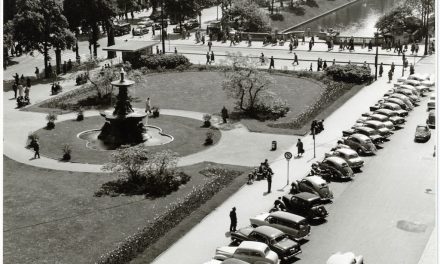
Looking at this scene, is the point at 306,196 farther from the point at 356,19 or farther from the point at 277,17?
the point at 356,19

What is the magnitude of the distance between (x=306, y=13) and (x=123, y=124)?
267 feet

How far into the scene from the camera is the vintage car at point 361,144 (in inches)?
1778

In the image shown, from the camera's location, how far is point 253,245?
94.7ft

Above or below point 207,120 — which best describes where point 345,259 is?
below

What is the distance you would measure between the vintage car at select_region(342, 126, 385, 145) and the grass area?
9318mm

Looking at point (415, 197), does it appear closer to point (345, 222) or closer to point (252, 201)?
point (345, 222)

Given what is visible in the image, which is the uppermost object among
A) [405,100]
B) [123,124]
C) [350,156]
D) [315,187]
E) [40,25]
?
[40,25]

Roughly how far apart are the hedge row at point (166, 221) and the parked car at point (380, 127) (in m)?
12.6

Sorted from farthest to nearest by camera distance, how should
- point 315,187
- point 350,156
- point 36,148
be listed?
point 36,148, point 350,156, point 315,187

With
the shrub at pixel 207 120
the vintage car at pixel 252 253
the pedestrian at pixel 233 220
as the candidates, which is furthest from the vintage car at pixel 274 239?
the shrub at pixel 207 120

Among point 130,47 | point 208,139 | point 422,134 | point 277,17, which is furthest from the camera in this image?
point 277,17

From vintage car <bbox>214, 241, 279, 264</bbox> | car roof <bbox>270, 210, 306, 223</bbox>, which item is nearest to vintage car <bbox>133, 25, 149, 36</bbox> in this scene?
car roof <bbox>270, 210, 306, 223</bbox>

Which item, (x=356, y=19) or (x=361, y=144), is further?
(x=356, y=19)

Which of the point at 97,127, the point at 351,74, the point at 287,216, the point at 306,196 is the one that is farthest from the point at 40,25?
the point at 287,216
